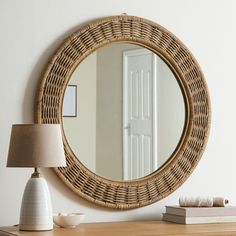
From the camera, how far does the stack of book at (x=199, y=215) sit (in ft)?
9.48

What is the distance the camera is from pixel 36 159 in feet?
8.21

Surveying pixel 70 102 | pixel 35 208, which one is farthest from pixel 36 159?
pixel 70 102

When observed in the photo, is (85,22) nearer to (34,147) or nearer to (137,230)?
(34,147)

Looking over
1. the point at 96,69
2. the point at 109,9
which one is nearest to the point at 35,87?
the point at 96,69

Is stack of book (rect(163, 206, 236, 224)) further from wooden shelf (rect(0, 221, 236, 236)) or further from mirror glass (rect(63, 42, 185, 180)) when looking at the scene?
mirror glass (rect(63, 42, 185, 180))

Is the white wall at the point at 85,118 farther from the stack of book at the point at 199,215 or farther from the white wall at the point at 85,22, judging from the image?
the stack of book at the point at 199,215

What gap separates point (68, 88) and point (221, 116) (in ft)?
2.79

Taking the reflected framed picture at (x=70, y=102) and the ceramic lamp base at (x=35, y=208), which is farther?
the reflected framed picture at (x=70, y=102)

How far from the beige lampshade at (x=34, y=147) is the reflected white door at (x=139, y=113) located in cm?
56

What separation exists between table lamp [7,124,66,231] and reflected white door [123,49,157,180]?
529mm

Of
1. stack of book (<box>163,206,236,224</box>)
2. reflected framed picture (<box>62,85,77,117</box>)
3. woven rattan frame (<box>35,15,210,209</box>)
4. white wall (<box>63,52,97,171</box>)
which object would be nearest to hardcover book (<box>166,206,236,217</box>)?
stack of book (<box>163,206,236,224</box>)

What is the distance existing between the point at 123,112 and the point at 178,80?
33cm

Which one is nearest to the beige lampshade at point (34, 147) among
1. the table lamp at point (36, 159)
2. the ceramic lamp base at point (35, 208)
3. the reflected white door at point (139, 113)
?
the table lamp at point (36, 159)

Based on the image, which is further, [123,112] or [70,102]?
[123,112]
